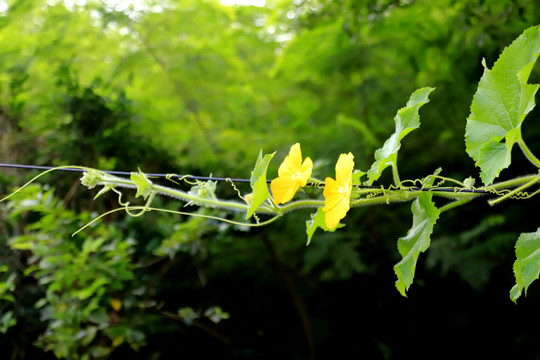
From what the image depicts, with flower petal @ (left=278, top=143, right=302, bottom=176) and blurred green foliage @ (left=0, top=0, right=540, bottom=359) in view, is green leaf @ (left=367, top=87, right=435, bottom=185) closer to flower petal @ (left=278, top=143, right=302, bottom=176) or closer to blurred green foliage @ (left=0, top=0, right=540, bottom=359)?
flower petal @ (left=278, top=143, right=302, bottom=176)

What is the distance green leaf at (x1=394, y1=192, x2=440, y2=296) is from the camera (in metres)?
0.85

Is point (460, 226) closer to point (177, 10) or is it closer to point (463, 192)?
point (177, 10)

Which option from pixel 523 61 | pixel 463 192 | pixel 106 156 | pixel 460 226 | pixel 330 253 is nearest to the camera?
pixel 523 61

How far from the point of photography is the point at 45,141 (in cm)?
271

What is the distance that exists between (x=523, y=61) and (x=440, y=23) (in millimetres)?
2314

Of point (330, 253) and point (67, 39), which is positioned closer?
point (330, 253)

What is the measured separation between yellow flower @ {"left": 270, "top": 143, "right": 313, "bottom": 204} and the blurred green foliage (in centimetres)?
154

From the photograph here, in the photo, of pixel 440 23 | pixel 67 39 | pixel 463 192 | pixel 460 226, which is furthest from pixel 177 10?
pixel 463 192

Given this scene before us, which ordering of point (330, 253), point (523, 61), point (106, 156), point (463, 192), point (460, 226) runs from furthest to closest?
point (460, 226) < point (330, 253) < point (106, 156) < point (463, 192) < point (523, 61)

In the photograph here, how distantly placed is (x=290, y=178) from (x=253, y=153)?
7.11 ft

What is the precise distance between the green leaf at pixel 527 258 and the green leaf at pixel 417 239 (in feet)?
0.49

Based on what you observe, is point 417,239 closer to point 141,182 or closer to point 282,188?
point 282,188

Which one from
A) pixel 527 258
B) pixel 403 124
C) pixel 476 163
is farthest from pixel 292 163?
pixel 527 258

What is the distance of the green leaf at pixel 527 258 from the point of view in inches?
31.9
